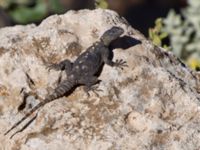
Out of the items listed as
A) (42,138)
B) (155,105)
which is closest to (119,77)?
(155,105)

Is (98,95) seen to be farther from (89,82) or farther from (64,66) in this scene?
(64,66)

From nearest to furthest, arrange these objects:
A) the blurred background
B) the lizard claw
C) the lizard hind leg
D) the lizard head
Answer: the lizard hind leg < the lizard claw < the lizard head < the blurred background

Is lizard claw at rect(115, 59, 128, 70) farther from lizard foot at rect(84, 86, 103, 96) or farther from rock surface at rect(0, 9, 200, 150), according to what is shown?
lizard foot at rect(84, 86, 103, 96)

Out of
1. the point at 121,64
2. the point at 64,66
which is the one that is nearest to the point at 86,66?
the point at 64,66

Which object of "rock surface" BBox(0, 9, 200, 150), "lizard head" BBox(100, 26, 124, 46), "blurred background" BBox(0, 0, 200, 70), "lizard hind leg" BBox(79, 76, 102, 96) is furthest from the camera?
"blurred background" BBox(0, 0, 200, 70)

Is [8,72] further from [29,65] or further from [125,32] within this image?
[125,32]

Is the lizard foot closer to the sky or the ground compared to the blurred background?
closer to the ground

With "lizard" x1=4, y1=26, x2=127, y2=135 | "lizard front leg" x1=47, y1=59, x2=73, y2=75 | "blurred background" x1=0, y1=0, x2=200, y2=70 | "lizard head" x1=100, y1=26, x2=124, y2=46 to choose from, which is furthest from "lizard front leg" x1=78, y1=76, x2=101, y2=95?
"blurred background" x1=0, y1=0, x2=200, y2=70

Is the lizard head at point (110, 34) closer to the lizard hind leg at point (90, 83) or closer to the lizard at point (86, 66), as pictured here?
the lizard at point (86, 66)
